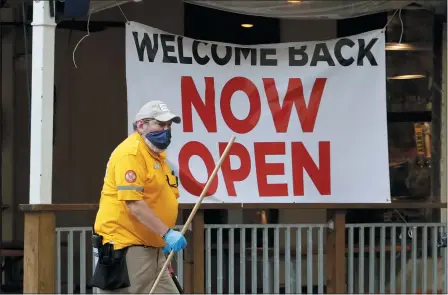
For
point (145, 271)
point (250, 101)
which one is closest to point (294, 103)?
point (250, 101)

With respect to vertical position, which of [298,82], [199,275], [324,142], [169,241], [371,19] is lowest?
[199,275]

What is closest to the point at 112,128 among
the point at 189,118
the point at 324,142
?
the point at 189,118

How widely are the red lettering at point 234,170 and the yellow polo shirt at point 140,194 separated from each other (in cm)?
176

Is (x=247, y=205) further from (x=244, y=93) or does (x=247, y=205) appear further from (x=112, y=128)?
(x=112, y=128)

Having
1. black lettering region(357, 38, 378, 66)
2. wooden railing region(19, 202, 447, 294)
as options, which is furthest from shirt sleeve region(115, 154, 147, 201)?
black lettering region(357, 38, 378, 66)

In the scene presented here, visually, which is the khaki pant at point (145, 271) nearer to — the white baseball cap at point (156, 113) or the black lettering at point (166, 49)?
the white baseball cap at point (156, 113)

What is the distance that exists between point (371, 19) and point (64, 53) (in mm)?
3500

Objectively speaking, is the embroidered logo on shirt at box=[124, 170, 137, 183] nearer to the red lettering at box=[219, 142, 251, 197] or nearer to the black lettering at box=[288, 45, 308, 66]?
the red lettering at box=[219, 142, 251, 197]

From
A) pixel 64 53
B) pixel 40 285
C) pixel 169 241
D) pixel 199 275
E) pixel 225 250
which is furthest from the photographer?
pixel 64 53

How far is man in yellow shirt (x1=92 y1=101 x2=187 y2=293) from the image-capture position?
18.9 feet

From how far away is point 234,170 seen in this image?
7.80 metres

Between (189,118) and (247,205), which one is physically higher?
(189,118)

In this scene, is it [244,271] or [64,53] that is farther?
[64,53]

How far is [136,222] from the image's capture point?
19.4 feet
